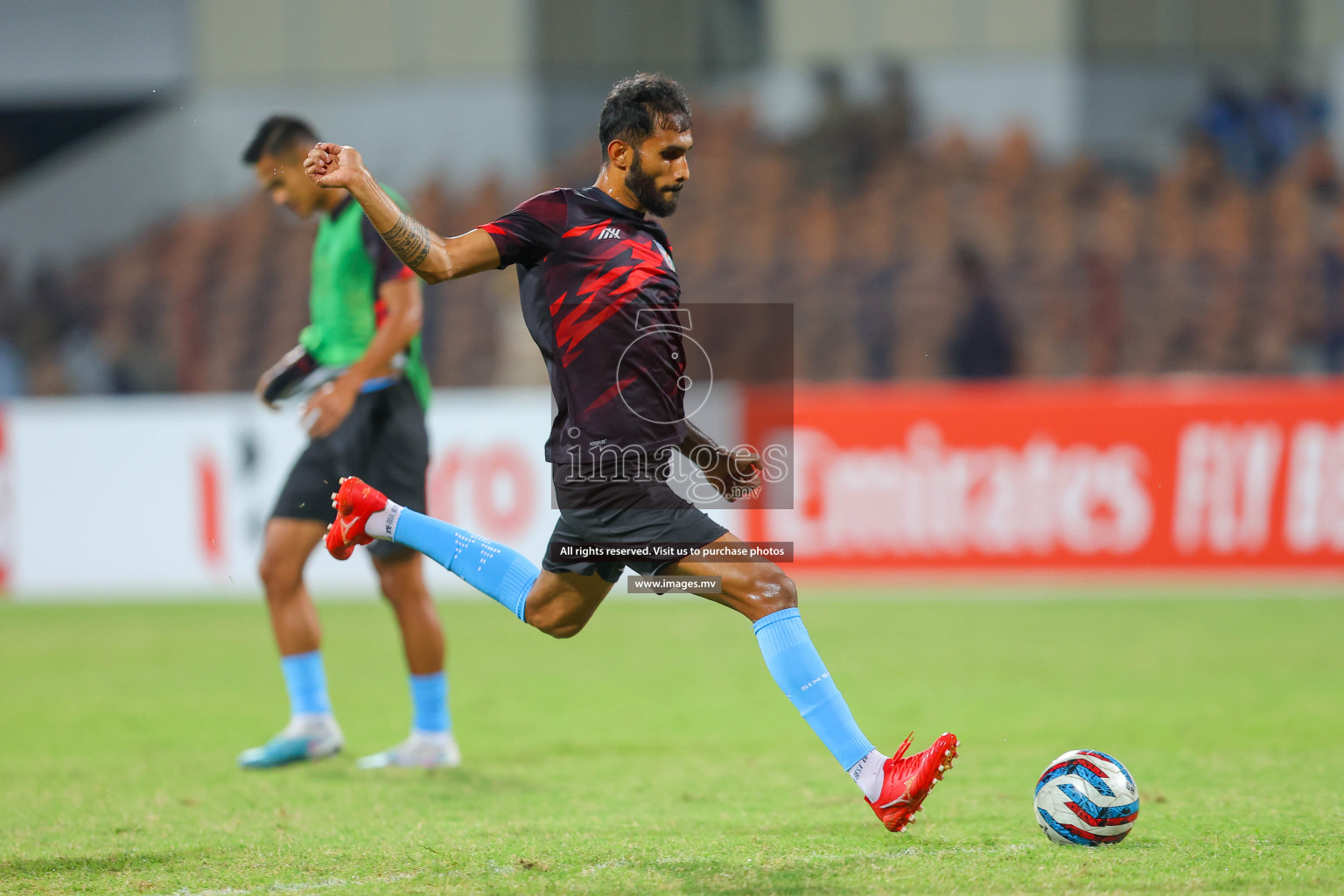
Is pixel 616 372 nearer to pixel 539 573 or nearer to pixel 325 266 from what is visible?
pixel 539 573

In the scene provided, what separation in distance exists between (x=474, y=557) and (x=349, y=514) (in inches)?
15.3

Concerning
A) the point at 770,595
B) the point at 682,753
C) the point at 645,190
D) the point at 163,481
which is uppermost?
the point at 645,190

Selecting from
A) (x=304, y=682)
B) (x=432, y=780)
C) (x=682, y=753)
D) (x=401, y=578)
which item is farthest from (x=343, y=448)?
(x=682, y=753)

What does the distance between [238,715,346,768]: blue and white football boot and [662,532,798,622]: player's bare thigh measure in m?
2.19

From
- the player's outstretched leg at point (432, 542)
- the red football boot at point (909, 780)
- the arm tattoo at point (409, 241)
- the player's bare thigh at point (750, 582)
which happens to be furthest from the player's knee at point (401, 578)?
the red football boot at point (909, 780)

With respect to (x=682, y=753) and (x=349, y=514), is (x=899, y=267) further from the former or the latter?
(x=349, y=514)

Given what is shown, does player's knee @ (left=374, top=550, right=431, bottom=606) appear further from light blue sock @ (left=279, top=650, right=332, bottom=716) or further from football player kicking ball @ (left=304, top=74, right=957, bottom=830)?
football player kicking ball @ (left=304, top=74, right=957, bottom=830)

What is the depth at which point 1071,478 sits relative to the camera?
35.2 feet

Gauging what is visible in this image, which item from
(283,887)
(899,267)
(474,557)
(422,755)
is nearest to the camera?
(283,887)

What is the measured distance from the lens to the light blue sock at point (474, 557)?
4.38 metres

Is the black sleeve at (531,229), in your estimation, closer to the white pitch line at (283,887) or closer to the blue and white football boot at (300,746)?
the white pitch line at (283,887)

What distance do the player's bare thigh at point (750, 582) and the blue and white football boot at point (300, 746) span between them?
2191mm

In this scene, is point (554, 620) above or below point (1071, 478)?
above

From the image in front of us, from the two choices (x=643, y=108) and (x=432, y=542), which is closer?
(x=643, y=108)
